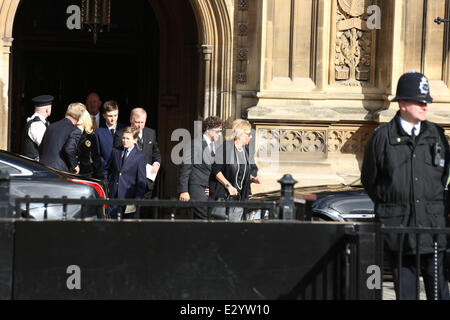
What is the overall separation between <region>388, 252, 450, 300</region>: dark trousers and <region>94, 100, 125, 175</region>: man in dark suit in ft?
18.0

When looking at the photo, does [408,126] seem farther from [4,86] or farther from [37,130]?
[4,86]

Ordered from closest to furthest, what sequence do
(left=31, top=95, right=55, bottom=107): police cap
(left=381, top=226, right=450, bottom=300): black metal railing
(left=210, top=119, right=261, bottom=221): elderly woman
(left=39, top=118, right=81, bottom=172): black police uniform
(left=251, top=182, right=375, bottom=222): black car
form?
1. (left=381, top=226, right=450, bottom=300): black metal railing
2. (left=251, top=182, right=375, bottom=222): black car
3. (left=210, top=119, right=261, bottom=221): elderly woman
4. (left=39, top=118, right=81, bottom=172): black police uniform
5. (left=31, top=95, right=55, bottom=107): police cap

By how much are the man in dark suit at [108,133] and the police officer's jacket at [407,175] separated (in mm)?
5176

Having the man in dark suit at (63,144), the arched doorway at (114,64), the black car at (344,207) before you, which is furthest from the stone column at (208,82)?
the black car at (344,207)

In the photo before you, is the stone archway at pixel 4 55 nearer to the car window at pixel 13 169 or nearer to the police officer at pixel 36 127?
the police officer at pixel 36 127

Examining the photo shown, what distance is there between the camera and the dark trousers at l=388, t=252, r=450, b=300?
724 cm

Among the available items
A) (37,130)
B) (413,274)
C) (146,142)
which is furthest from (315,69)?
(413,274)

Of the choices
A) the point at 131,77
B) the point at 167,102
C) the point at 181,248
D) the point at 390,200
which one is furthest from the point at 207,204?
the point at 131,77

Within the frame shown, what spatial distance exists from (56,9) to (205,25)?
4086 mm

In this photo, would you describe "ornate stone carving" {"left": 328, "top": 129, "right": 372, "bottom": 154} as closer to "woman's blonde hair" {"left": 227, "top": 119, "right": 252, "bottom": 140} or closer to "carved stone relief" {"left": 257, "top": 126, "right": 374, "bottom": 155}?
"carved stone relief" {"left": 257, "top": 126, "right": 374, "bottom": 155}

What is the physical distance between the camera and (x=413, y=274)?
24.0 ft

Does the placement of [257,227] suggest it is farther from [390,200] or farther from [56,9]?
[56,9]

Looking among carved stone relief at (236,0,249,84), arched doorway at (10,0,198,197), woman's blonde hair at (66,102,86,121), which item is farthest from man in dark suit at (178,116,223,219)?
arched doorway at (10,0,198,197)

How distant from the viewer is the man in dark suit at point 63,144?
40.0 ft
